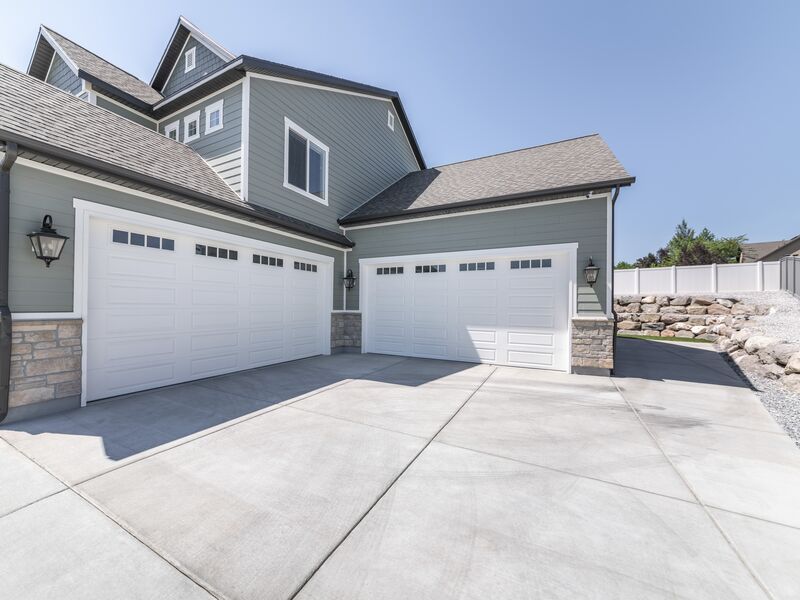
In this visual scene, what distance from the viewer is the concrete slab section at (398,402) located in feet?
13.0

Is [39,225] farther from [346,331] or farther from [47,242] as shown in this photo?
[346,331]

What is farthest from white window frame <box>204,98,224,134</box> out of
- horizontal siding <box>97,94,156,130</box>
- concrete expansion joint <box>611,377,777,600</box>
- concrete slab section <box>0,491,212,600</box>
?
concrete expansion joint <box>611,377,777,600</box>

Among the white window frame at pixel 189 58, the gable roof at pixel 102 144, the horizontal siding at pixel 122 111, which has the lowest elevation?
the gable roof at pixel 102 144

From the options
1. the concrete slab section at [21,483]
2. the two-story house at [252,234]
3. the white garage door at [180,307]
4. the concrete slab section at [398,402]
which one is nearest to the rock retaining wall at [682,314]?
the two-story house at [252,234]

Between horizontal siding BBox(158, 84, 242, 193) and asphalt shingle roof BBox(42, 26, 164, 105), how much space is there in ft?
10.1

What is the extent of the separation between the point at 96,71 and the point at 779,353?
17668 millimetres

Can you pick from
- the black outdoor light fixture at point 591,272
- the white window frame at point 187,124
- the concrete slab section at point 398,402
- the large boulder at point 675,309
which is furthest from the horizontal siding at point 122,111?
the large boulder at point 675,309

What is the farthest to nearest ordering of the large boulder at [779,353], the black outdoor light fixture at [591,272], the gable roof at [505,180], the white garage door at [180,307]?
1. the gable roof at [505,180]
2. the black outdoor light fixture at [591,272]
3. the large boulder at [779,353]
4. the white garage door at [180,307]

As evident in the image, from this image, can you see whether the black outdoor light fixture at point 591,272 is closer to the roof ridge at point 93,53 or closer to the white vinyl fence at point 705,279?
the white vinyl fence at point 705,279

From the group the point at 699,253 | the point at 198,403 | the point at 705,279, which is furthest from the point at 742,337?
the point at 699,253

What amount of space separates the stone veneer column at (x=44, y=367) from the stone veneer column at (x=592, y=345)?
27.9ft

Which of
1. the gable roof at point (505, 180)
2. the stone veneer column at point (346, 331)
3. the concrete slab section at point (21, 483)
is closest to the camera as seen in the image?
the concrete slab section at point (21, 483)

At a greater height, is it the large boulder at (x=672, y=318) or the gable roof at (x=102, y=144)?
the gable roof at (x=102, y=144)

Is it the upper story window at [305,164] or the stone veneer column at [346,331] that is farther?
the stone veneer column at [346,331]
